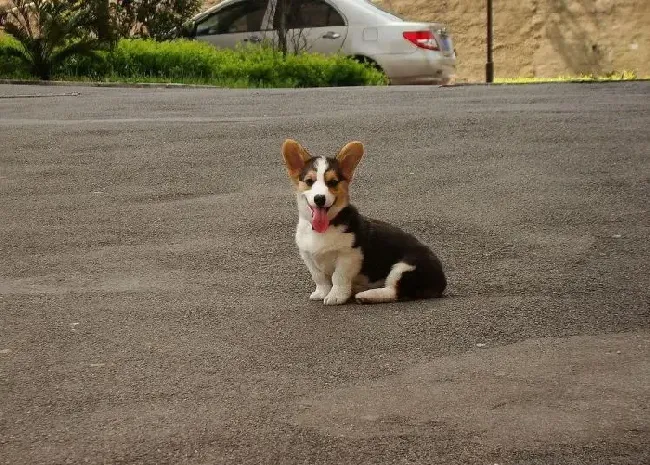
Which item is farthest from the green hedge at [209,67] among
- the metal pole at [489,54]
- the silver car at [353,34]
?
the metal pole at [489,54]

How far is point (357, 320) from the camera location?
5613mm

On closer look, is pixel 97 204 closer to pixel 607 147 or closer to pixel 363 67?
pixel 607 147

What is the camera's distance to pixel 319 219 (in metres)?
5.66

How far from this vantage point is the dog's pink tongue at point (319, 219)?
566 centimetres

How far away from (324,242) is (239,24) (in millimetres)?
15723

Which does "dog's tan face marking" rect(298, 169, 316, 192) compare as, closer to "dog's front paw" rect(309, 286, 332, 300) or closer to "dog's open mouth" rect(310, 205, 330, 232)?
"dog's open mouth" rect(310, 205, 330, 232)

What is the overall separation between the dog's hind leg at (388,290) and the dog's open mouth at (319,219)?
43 cm

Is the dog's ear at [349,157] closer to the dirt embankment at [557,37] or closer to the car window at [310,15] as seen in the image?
the car window at [310,15]

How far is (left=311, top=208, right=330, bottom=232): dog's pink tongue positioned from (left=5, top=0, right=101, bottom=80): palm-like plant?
13.6 m

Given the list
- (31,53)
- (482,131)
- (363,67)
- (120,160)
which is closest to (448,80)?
(363,67)

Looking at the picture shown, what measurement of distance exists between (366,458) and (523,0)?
73.4 ft

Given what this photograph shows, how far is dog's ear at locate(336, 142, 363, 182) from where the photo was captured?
5719mm

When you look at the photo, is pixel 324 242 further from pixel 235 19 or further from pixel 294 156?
pixel 235 19

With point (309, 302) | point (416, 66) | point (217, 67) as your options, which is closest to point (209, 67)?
point (217, 67)
